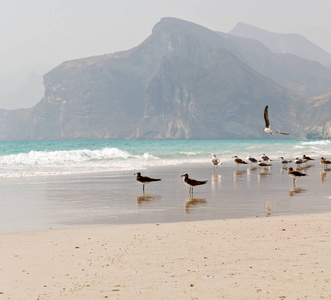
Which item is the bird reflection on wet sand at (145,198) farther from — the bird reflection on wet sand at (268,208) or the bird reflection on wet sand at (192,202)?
the bird reflection on wet sand at (268,208)

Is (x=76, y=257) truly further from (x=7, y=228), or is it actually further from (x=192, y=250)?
(x=7, y=228)

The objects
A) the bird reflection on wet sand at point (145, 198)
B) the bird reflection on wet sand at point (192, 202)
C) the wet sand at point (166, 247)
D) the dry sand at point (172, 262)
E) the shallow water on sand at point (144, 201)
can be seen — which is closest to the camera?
the dry sand at point (172, 262)

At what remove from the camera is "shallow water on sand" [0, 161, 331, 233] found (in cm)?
1342

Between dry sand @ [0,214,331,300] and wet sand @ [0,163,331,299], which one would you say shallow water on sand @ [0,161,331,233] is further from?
dry sand @ [0,214,331,300]

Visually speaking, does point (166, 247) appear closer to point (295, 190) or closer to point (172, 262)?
point (172, 262)

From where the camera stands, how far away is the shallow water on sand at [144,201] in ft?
44.0

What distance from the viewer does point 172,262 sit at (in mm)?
8312

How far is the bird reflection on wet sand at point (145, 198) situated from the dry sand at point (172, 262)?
4.96 meters

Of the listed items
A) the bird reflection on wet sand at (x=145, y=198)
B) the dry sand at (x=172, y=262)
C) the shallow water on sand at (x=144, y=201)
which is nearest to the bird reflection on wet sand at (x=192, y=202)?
the shallow water on sand at (x=144, y=201)

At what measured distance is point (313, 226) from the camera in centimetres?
1123

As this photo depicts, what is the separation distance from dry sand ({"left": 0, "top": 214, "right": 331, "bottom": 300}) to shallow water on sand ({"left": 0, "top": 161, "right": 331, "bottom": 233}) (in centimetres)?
189

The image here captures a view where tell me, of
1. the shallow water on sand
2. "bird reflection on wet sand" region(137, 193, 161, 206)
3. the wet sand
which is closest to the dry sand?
the wet sand

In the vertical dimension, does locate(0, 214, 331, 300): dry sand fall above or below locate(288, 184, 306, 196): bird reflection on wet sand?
above

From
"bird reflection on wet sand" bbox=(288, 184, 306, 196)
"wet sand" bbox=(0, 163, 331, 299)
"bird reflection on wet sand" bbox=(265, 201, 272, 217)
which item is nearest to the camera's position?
"wet sand" bbox=(0, 163, 331, 299)
